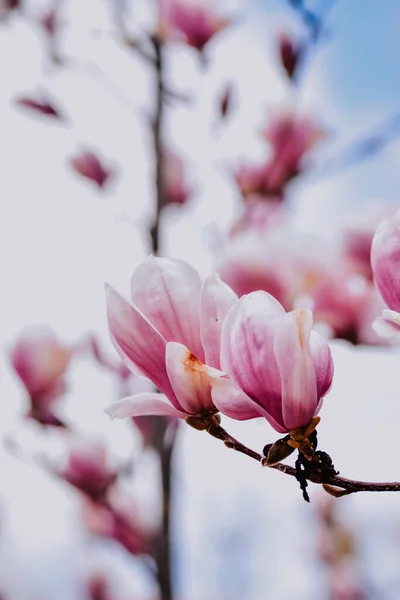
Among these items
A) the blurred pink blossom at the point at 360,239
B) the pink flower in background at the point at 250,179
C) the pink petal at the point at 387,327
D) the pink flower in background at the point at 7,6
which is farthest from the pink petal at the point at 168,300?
the pink flower in background at the point at 7,6

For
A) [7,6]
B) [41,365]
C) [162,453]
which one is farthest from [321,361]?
[7,6]

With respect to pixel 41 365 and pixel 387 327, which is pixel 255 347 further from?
pixel 41 365

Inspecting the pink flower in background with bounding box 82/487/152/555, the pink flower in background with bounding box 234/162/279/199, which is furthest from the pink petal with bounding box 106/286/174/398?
the pink flower in background with bounding box 234/162/279/199

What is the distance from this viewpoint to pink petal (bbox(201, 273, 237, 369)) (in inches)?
19.3

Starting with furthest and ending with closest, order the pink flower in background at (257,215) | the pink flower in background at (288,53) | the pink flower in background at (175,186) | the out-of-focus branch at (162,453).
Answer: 1. the pink flower in background at (175,186)
2. the pink flower in background at (257,215)
3. the pink flower in background at (288,53)
4. the out-of-focus branch at (162,453)

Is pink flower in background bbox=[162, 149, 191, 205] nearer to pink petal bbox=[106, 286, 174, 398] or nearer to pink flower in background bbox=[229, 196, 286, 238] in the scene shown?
pink flower in background bbox=[229, 196, 286, 238]

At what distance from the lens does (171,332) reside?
1.68 feet

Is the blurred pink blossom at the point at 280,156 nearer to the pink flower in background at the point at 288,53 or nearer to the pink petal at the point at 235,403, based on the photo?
the pink flower in background at the point at 288,53

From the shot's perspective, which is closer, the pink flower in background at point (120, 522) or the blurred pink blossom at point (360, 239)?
the blurred pink blossom at point (360, 239)

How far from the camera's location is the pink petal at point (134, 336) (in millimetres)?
493

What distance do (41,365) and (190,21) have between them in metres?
0.86

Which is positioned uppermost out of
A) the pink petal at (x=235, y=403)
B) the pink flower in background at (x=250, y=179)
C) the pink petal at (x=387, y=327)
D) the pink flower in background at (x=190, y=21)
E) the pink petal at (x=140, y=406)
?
the pink flower in background at (x=190, y=21)

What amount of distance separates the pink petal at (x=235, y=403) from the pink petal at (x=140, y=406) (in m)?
0.04

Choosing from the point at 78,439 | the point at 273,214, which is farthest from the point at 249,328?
the point at 273,214
